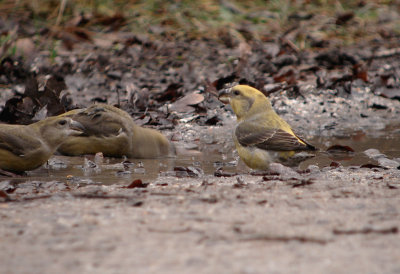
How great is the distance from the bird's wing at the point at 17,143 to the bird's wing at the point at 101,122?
86cm

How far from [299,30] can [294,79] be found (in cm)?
328

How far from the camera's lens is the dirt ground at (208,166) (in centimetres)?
286

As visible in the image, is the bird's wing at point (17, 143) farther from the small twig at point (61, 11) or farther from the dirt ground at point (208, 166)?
the small twig at point (61, 11)

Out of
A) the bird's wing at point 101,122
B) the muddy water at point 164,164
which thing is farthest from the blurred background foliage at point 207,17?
the muddy water at point 164,164

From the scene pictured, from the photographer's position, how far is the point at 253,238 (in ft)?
10.0

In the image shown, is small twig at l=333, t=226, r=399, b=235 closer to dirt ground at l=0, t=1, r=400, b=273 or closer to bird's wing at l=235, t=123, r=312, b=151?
dirt ground at l=0, t=1, r=400, b=273

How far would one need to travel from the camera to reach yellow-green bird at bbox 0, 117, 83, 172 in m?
5.44

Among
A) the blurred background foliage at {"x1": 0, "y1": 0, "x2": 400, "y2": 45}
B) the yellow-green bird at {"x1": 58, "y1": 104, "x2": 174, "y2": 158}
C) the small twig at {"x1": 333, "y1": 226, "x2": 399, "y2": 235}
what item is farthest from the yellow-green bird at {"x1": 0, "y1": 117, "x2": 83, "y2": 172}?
the blurred background foliage at {"x1": 0, "y1": 0, "x2": 400, "y2": 45}

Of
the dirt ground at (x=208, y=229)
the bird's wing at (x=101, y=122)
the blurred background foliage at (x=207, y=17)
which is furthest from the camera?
the blurred background foliage at (x=207, y=17)

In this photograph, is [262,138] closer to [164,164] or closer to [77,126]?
[164,164]

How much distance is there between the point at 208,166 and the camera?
5891 mm

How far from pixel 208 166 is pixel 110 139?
114cm

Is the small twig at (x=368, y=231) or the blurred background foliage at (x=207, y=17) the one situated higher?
the blurred background foliage at (x=207, y=17)

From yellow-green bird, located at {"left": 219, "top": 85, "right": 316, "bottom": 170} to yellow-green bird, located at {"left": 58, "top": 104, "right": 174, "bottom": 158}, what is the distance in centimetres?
92
